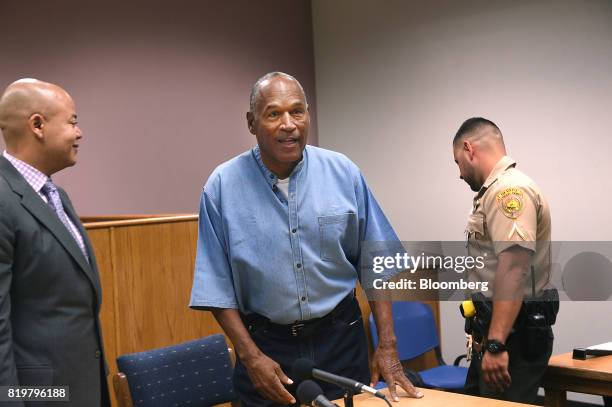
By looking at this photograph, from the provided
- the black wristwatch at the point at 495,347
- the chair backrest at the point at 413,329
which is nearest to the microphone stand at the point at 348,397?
the black wristwatch at the point at 495,347

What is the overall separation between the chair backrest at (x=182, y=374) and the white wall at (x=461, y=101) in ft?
11.4

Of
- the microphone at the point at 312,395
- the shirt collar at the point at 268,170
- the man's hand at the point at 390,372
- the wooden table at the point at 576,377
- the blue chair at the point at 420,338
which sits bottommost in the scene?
the blue chair at the point at 420,338

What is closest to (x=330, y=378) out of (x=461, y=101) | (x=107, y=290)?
(x=107, y=290)

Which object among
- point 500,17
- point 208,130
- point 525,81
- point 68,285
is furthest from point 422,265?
point 68,285

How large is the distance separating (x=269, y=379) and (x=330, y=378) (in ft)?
1.51

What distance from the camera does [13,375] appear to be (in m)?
2.09

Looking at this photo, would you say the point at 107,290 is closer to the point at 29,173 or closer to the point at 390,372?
the point at 29,173

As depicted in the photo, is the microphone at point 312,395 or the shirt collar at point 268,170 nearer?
the microphone at point 312,395

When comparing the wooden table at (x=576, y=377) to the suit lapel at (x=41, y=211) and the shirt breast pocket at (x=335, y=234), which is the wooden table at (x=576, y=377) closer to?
the shirt breast pocket at (x=335, y=234)

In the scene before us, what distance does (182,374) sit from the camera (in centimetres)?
290

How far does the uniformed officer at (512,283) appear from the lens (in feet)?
10.0

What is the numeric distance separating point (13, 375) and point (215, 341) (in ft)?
3.56

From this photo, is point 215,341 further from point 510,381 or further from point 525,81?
point 525,81

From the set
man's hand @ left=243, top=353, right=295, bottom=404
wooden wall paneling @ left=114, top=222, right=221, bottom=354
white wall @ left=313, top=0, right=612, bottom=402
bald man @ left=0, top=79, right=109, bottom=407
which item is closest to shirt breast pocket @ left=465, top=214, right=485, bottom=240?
man's hand @ left=243, top=353, right=295, bottom=404
